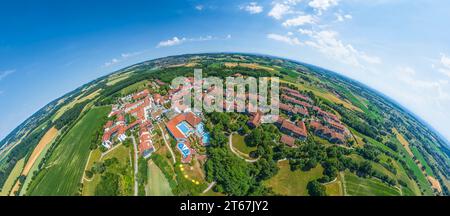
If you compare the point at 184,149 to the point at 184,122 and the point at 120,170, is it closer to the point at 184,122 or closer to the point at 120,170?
the point at 184,122


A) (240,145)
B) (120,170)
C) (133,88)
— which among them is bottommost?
(120,170)

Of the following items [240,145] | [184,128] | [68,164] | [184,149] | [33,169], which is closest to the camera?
[184,149]

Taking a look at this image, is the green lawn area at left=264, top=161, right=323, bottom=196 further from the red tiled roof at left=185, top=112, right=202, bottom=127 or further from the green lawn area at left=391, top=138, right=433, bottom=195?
the green lawn area at left=391, top=138, right=433, bottom=195

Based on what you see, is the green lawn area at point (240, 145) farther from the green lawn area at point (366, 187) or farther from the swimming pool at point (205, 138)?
the green lawn area at point (366, 187)

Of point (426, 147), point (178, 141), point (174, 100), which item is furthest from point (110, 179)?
point (426, 147)

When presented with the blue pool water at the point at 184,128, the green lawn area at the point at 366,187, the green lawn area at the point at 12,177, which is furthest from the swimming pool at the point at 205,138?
the green lawn area at the point at 12,177

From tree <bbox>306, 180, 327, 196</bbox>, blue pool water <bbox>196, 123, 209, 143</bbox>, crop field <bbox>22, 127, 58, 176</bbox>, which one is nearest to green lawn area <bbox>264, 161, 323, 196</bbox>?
tree <bbox>306, 180, 327, 196</bbox>

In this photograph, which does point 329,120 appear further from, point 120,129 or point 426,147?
point 120,129

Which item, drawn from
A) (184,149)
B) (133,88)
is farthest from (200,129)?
(133,88)
